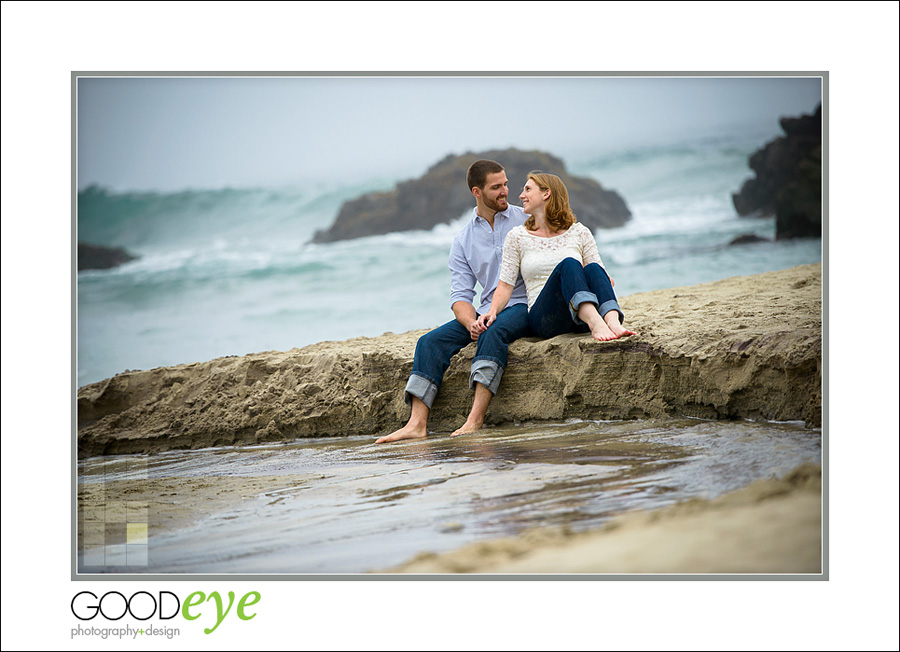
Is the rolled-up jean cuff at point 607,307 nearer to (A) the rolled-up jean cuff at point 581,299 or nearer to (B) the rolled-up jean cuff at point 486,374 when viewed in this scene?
(A) the rolled-up jean cuff at point 581,299

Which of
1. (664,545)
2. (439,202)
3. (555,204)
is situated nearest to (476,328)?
(555,204)

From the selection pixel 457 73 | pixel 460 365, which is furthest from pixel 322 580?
pixel 457 73

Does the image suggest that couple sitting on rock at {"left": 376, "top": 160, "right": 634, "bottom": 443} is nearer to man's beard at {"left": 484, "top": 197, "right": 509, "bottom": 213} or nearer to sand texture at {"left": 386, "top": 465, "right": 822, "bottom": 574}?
man's beard at {"left": 484, "top": 197, "right": 509, "bottom": 213}

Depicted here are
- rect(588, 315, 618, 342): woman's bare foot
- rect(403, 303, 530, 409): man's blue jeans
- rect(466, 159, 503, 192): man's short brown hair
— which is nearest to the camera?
rect(588, 315, 618, 342): woman's bare foot

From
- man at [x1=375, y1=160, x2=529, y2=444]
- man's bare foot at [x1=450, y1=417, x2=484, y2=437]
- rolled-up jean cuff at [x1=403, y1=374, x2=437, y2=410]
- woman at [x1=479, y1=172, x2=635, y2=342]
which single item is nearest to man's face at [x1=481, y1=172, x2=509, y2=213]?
man at [x1=375, y1=160, x2=529, y2=444]

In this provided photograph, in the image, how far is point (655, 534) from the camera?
1.90 meters

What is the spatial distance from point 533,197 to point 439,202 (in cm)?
475

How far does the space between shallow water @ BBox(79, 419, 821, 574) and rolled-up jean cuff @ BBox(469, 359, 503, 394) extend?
0.29 m

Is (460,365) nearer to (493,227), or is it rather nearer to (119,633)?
(493,227)

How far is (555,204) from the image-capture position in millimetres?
3154

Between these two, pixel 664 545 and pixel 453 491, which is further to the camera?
pixel 453 491

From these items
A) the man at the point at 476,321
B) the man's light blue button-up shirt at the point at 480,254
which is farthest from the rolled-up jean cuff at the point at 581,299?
the man's light blue button-up shirt at the point at 480,254

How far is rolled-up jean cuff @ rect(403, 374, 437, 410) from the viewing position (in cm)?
309

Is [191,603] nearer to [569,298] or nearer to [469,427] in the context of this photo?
[469,427]
